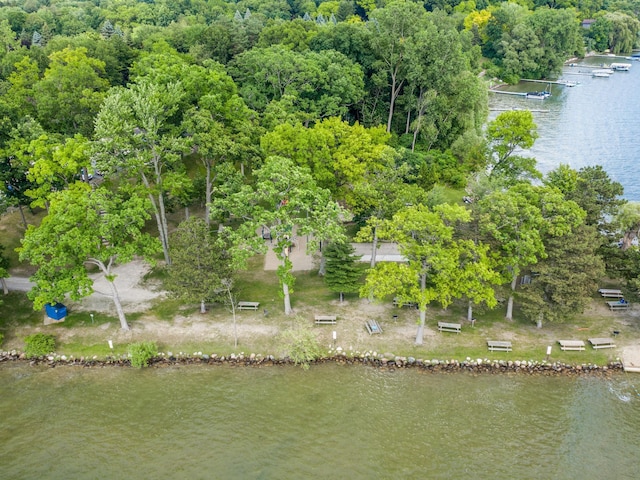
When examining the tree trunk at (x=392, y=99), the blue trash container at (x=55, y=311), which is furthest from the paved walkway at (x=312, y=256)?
the tree trunk at (x=392, y=99)

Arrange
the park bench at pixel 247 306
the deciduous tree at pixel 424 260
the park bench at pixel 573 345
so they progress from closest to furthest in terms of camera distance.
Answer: the deciduous tree at pixel 424 260
the park bench at pixel 573 345
the park bench at pixel 247 306

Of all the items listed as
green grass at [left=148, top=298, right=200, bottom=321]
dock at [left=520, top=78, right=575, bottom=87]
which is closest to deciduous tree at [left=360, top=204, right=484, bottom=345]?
green grass at [left=148, top=298, right=200, bottom=321]

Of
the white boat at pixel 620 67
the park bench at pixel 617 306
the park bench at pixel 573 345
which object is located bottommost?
the park bench at pixel 573 345

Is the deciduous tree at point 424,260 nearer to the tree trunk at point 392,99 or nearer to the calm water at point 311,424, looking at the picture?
the calm water at point 311,424

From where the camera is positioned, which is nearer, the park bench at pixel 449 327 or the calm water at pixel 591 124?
the park bench at pixel 449 327

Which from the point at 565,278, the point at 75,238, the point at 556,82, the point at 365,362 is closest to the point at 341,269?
the point at 365,362

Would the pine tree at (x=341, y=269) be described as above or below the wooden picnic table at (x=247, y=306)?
above

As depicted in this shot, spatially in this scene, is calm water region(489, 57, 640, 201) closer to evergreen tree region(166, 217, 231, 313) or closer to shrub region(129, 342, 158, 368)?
evergreen tree region(166, 217, 231, 313)
